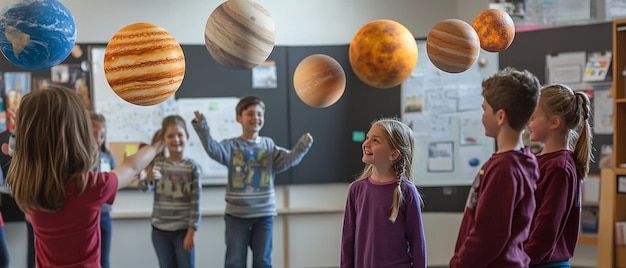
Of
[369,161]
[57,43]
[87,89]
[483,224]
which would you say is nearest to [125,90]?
[57,43]

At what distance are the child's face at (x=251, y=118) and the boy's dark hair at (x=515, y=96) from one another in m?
2.22

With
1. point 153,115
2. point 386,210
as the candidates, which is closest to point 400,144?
point 386,210

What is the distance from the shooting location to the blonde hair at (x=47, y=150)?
86.4 inches

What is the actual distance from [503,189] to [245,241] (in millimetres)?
2442

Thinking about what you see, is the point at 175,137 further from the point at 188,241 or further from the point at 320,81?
the point at 320,81

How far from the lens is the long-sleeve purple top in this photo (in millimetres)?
2682

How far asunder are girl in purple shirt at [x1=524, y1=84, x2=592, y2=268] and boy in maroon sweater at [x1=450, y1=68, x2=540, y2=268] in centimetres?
35

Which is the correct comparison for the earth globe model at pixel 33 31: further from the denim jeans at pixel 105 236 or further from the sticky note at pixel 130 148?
the sticky note at pixel 130 148

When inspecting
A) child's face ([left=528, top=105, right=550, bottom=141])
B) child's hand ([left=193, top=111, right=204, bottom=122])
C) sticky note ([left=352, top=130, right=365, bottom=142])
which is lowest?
sticky note ([left=352, top=130, right=365, bottom=142])

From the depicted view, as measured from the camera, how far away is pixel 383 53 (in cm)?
269

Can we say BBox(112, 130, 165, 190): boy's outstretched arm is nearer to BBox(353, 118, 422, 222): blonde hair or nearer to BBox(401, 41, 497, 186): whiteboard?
BBox(353, 118, 422, 222): blonde hair

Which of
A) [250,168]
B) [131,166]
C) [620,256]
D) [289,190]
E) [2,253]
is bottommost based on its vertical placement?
[620,256]

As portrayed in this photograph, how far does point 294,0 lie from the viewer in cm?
530

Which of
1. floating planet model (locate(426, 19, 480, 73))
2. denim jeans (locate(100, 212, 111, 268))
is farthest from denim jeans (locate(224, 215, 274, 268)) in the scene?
floating planet model (locate(426, 19, 480, 73))
